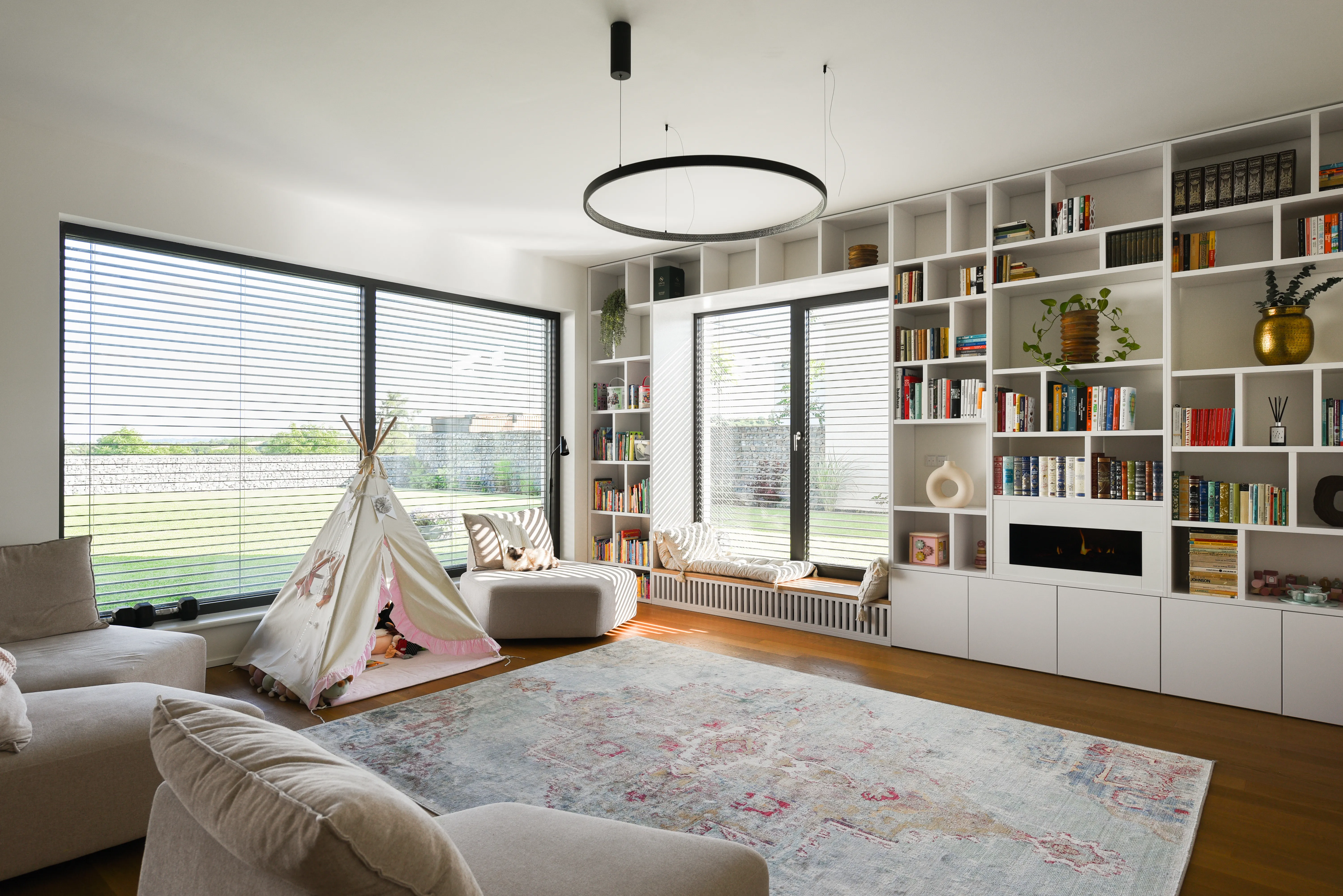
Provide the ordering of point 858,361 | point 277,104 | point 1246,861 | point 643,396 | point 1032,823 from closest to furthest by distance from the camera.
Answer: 1. point 1246,861
2. point 1032,823
3. point 277,104
4. point 858,361
5. point 643,396

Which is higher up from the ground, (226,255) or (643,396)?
(226,255)

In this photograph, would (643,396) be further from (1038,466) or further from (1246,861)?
(1246,861)

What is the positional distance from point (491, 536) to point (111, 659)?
2313 millimetres

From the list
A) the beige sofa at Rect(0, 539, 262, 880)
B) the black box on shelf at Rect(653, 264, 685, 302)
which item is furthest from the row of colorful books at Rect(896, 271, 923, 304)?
the beige sofa at Rect(0, 539, 262, 880)

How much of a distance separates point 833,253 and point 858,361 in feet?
2.55

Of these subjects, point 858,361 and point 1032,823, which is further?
point 858,361

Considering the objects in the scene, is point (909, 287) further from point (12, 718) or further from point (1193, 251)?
point (12, 718)

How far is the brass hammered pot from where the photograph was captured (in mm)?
3490

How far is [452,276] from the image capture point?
5430 millimetres

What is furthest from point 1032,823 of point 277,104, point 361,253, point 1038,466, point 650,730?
point 361,253

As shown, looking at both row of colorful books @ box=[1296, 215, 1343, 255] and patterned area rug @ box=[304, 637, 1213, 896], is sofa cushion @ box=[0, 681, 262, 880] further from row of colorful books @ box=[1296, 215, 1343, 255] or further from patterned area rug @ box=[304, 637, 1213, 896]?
row of colorful books @ box=[1296, 215, 1343, 255]

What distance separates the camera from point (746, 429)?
19.9 ft

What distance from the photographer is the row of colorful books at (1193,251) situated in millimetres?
3746

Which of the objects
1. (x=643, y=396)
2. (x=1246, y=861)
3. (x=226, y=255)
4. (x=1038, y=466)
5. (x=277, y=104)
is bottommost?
(x=1246, y=861)
